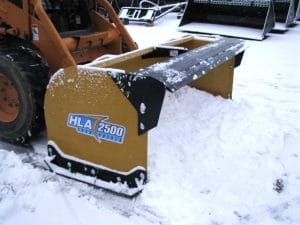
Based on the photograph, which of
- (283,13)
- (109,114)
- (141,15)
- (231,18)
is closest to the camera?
(109,114)

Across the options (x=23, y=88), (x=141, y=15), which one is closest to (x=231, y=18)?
(x=141, y=15)

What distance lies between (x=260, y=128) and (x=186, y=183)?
3.65ft

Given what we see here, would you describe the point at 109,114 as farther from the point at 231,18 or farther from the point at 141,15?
the point at 141,15

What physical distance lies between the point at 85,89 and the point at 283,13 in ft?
27.1

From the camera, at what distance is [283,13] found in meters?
9.65

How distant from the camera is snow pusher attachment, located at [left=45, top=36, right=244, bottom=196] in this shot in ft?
8.12

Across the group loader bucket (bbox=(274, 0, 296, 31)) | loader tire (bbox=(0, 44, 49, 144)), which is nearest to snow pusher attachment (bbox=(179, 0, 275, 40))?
loader bucket (bbox=(274, 0, 296, 31))

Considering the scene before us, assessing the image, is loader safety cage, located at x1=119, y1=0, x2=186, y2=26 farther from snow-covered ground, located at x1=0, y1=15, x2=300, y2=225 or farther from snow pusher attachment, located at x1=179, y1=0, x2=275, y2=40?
snow-covered ground, located at x1=0, y1=15, x2=300, y2=225

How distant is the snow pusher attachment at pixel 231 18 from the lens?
27.9 ft

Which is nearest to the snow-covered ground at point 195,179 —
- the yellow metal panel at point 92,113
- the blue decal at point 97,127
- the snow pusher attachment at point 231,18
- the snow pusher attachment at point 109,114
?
the snow pusher attachment at point 109,114

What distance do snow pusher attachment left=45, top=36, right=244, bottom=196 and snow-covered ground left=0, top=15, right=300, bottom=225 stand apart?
12 centimetres

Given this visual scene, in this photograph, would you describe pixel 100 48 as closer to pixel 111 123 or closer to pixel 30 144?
pixel 30 144

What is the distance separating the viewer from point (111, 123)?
262 cm

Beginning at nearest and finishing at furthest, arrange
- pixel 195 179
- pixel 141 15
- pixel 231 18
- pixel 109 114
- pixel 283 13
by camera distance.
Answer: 1. pixel 109 114
2. pixel 195 179
3. pixel 231 18
4. pixel 283 13
5. pixel 141 15
